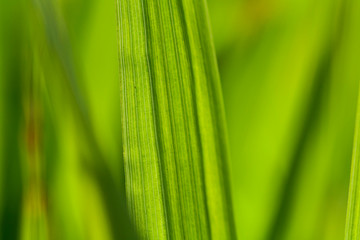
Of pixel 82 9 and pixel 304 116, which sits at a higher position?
pixel 82 9

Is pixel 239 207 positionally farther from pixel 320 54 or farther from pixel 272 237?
pixel 320 54

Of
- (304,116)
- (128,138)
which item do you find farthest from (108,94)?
(304,116)

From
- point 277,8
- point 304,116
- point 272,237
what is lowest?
point 272,237
